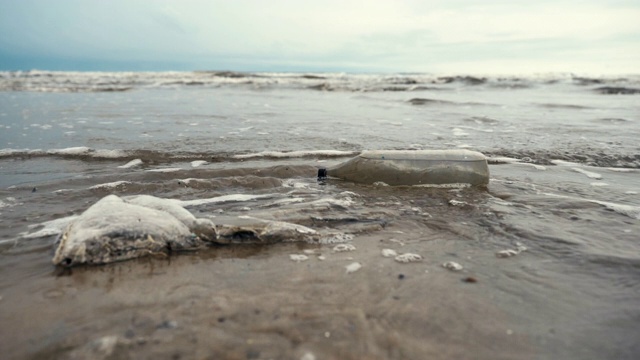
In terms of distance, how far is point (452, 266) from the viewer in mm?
2074

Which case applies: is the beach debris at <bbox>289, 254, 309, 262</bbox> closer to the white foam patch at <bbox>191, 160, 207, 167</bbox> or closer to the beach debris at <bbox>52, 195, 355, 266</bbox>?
the beach debris at <bbox>52, 195, 355, 266</bbox>

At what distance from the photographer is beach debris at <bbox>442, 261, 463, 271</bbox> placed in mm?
2049

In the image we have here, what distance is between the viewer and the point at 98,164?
14.7 feet

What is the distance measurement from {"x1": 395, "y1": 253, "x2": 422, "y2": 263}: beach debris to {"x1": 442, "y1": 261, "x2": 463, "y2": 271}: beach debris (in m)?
0.13

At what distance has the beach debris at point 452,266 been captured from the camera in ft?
6.72

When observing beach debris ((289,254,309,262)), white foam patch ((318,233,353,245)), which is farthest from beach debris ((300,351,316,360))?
white foam patch ((318,233,353,245))

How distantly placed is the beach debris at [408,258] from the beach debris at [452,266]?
5.3 inches

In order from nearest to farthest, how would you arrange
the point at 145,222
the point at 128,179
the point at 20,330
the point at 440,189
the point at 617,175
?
the point at 20,330 → the point at 145,222 → the point at 440,189 → the point at 128,179 → the point at 617,175

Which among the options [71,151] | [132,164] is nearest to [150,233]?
[132,164]

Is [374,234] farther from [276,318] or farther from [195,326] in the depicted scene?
[195,326]

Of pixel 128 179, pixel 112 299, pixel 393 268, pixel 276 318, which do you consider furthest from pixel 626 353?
pixel 128 179

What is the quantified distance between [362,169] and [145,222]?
198 cm

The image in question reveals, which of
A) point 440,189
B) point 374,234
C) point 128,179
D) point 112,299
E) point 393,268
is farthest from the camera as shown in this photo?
point 128,179

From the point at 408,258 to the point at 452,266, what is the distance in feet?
0.74
